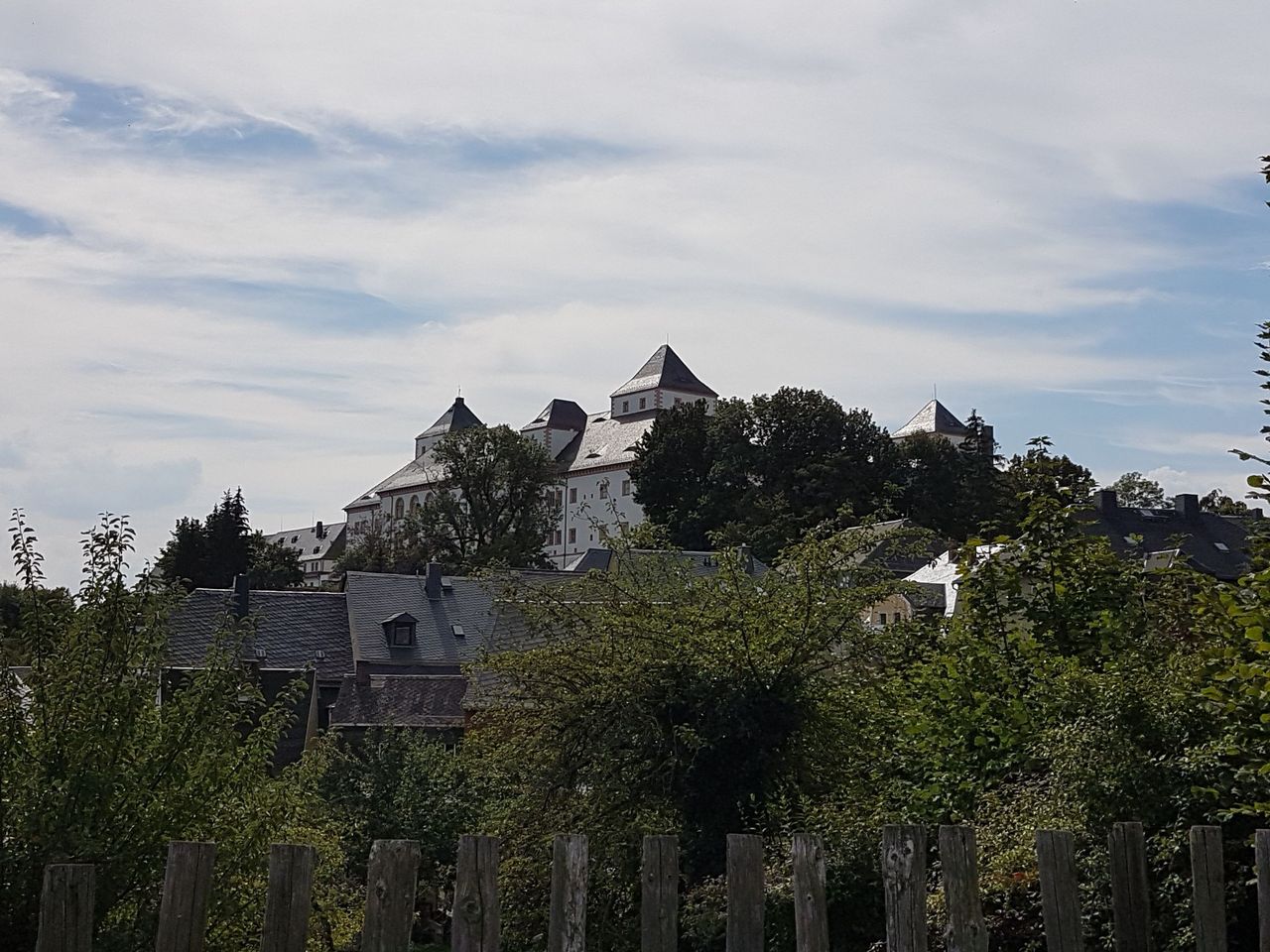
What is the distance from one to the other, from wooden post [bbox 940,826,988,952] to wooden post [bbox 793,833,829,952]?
46 centimetres

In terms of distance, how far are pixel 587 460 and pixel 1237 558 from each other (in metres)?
81.6

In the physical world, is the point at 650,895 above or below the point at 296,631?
below

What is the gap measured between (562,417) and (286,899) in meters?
158

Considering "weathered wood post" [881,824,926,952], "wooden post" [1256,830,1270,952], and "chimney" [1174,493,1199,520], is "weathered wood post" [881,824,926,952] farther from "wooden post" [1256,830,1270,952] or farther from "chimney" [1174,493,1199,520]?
"chimney" [1174,493,1199,520]

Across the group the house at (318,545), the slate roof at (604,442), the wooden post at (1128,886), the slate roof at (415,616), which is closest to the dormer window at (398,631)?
the slate roof at (415,616)

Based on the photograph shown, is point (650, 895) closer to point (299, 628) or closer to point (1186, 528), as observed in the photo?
point (299, 628)

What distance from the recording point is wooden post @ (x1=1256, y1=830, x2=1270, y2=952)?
5.87m

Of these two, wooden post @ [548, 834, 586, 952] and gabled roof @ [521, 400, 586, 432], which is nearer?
wooden post @ [548, 834, 586, 952]

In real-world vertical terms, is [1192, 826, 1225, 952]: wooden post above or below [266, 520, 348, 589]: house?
below

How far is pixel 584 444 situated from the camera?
15612cm

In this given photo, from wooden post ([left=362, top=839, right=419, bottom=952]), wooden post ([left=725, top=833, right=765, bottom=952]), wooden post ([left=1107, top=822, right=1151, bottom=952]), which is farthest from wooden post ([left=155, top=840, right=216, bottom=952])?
wooden post ([left=1107, top=822, right=1151, bottom=952])

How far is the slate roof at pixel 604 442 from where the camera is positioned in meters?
147

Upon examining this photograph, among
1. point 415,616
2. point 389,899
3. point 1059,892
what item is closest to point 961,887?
point 1059,892

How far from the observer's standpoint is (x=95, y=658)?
8.52 m
